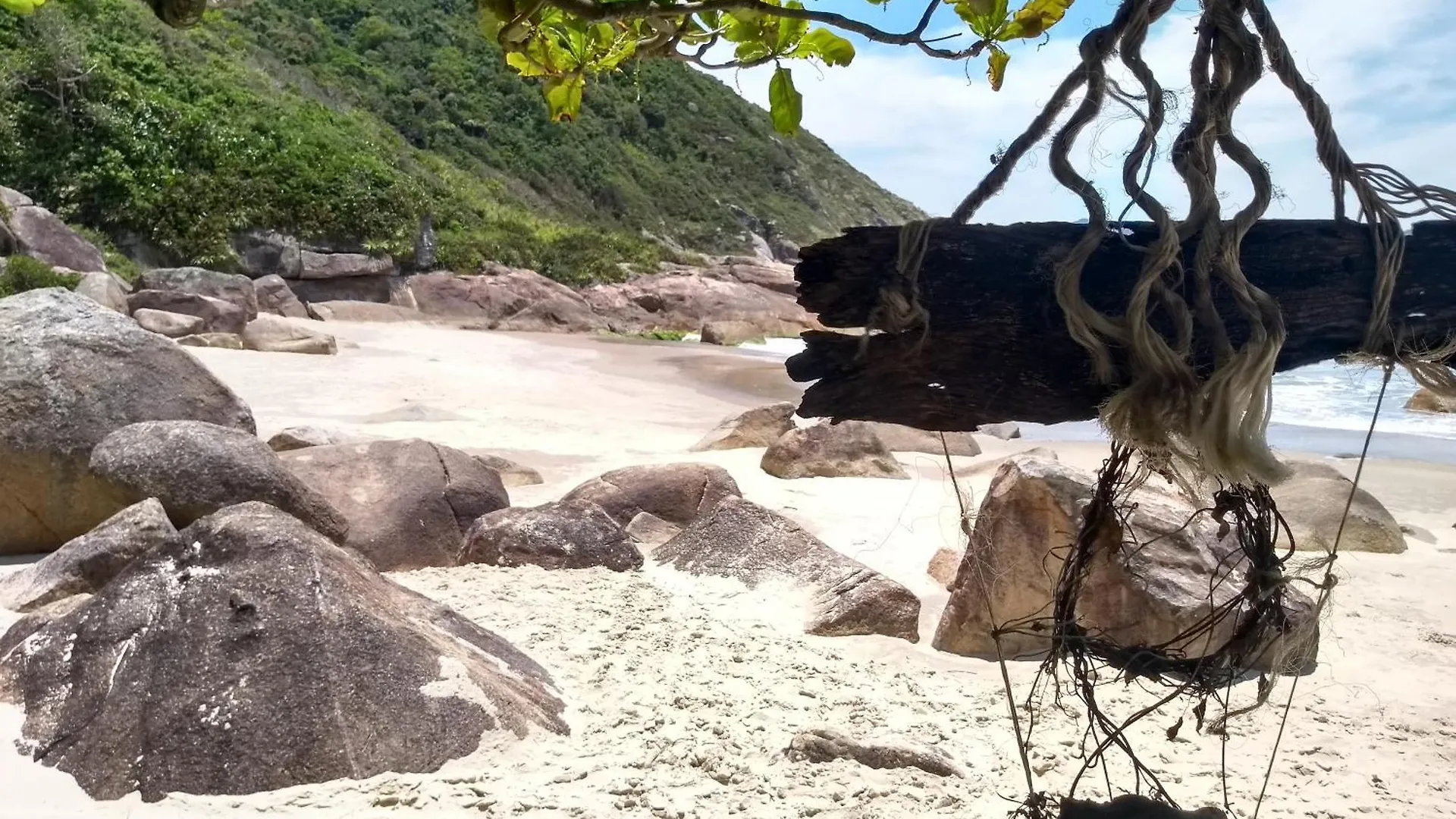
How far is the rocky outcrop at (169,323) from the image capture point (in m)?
12.3

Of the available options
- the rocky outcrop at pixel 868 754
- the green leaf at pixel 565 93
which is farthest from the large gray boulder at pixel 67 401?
the green leaf at pixel 565 93

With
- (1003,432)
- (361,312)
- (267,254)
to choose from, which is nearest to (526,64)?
(1003,432)

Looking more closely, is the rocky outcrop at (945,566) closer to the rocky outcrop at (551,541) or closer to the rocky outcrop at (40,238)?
the rocky outcrop at (551,541)

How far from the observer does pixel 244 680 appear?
95.3 inches

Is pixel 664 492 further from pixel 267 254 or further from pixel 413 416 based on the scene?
pixel 267 254

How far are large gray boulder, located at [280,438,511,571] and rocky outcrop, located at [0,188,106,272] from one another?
10904 mm

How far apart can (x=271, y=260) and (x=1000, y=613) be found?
56.9ft

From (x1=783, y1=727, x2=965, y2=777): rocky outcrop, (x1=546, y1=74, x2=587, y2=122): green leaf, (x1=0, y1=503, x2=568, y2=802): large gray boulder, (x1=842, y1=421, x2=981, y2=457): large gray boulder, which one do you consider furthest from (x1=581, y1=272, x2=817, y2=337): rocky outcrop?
(x1=546, y1=74, x2=587, y2=122): green leaf

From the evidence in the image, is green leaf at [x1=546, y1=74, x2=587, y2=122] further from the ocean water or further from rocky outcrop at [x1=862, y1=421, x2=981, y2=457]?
the ocean water

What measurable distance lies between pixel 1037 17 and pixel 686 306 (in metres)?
23.1

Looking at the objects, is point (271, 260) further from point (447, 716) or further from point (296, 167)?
point (447, 716)

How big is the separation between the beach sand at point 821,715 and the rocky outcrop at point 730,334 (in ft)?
49.5

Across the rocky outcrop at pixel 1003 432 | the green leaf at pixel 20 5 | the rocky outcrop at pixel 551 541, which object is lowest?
the rocky outcrop at pixel 1003 432

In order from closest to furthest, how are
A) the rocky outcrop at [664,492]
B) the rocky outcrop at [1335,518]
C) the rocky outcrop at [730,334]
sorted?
the rocky outcrop at [664,492] < the rocky outcrop at [1335,518] < the rocky outcrop at [730,334]
